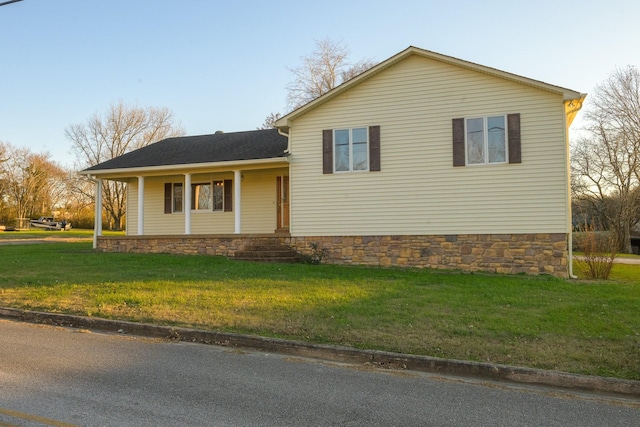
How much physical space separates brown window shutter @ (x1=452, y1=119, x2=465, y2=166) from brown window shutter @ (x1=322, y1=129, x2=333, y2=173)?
12.3 feet

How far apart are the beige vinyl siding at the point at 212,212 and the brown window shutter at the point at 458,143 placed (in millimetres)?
6302

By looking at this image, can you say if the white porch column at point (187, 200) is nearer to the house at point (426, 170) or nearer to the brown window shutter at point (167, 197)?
the house at point (426, 170)

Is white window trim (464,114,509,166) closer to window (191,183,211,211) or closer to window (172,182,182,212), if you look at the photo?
window (191,183,211,211)

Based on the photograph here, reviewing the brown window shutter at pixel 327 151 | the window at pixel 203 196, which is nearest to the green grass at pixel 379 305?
the brown window shutter at pixel 327 151

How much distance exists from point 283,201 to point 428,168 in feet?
18.8

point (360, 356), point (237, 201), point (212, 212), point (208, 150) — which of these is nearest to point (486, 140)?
point (237, 201)

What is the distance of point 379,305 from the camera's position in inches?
315

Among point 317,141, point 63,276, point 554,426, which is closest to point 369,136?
point 317,141

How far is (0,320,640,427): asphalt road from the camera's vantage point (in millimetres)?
3850

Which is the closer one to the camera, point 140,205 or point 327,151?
point 327,151

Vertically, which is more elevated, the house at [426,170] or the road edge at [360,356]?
the house at [426,170]

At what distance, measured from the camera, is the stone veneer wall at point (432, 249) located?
1279 cm

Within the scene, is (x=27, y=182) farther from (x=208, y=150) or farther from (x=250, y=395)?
(x=250, y=395)

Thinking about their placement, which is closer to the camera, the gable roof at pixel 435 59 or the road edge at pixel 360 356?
the road edge at pixel 360 356
